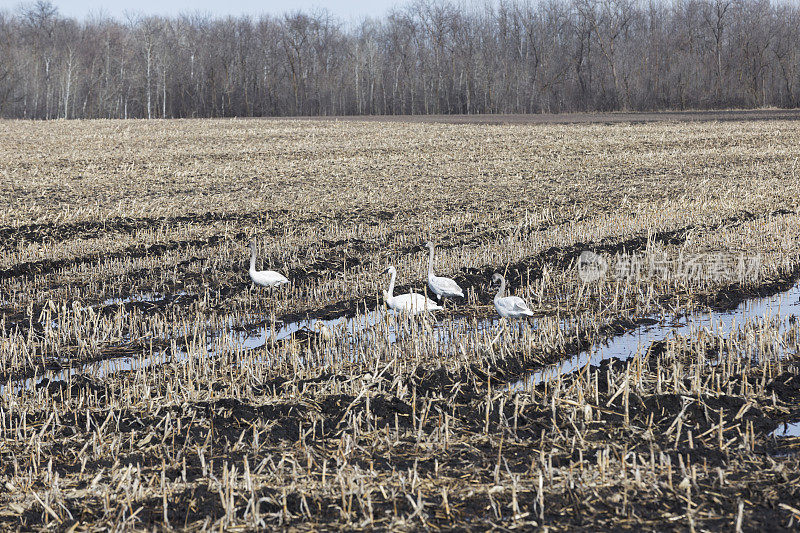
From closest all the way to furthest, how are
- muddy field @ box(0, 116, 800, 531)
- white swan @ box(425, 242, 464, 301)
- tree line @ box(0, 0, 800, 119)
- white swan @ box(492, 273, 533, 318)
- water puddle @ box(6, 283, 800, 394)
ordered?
muddy field @ box(0, 116, 800, 531) < water puddle @ box(6, 283, 800, 394) < white swan @ box(492, 273, 533, 318) < white swan @ box(425, 242, 464, 301) < tree line @ box(0, 0, 800, 119)

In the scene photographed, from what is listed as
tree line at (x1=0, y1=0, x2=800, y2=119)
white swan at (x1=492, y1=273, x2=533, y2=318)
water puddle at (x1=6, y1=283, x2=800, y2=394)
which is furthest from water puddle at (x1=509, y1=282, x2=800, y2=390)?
tree line at (x1=0, y1=0, x2=800, y2=119)

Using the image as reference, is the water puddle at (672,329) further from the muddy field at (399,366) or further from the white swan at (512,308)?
the white swan at (512,308)

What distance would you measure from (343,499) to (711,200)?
13.8m

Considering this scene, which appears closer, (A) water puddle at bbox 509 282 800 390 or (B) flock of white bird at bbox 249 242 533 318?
(A) water puddle at bbox 509 282 800 390

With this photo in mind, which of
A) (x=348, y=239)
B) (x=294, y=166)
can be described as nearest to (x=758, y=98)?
(x=294, y=166)

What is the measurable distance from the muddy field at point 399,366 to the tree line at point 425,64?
165 feet

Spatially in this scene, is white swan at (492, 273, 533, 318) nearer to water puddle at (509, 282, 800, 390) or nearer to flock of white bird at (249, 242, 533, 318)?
flock of white bird at (249, 242, 533, 318)

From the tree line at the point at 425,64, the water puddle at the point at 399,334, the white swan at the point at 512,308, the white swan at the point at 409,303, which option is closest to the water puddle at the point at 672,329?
the water puddle at the point at 399,334

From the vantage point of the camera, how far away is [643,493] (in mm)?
3994

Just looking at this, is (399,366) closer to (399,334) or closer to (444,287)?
(399,334)

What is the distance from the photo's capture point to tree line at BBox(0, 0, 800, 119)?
62562 millimetres

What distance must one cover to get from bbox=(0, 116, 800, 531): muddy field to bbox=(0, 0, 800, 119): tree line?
1985 inches

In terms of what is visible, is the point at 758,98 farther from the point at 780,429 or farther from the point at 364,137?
the point at 780,429

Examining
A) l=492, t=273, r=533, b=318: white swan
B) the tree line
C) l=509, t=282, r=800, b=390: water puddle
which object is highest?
the tree line
